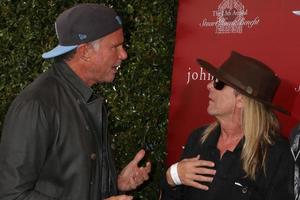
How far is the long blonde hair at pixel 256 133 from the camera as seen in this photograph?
2732 millimetres

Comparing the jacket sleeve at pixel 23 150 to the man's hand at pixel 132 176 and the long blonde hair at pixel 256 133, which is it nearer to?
the man's hand at pixel 132 176

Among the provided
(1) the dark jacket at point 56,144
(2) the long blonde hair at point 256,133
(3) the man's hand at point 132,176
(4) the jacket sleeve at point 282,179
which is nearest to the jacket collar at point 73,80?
(1) the dark jacket at point 56,144

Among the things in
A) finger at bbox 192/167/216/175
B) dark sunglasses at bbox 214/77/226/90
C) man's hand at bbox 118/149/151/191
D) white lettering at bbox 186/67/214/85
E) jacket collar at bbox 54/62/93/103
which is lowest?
man's hand at bbox 118/149/151/191

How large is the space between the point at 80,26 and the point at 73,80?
27 cm

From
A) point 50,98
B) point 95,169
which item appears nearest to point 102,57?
point 50,98

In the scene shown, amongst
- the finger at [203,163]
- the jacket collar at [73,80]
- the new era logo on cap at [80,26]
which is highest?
the new era logo on cap at [80,26]

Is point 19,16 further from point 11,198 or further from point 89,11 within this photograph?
point 11,198

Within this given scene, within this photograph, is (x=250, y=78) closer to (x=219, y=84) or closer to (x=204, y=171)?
(x=219, y=84)

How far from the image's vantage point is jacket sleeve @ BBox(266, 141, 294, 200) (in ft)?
8.78

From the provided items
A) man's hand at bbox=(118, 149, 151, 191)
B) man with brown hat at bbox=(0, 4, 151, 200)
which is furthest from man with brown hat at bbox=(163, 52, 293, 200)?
man with brown hat at bbox=(0, 4, 151, 200)

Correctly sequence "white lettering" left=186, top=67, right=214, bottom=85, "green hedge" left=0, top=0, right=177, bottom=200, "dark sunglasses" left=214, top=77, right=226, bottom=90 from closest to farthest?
"dark sunglasses" left=214, top=77, right=226, bottom=90 < "white lettering" left=186, top=67, right=214, bottom=85 < "green hedge" left=0, top=0, right=177, bottom=200

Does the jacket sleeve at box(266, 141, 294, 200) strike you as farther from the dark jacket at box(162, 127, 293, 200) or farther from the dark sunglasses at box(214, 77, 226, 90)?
the dark sunglasses at box(214, 77, 226, 90)

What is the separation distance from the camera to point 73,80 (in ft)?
8.10

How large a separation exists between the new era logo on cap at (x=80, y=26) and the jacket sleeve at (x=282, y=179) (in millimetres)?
1173
